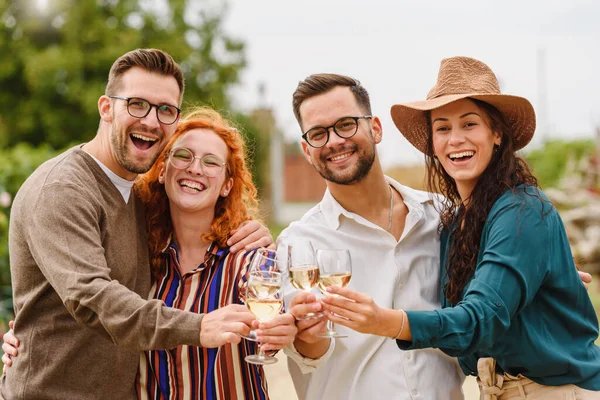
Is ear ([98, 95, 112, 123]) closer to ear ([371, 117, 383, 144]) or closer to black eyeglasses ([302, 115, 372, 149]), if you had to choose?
black eyeglasses ([302, 115, 372, 149])

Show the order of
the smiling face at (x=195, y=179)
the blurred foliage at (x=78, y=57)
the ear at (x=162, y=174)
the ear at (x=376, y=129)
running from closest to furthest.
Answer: the smiling face at (x=195, y=179) → the ear at (x=162, y=174) → the ear at (x=376, y=129) → the blurred foliage at (x=78, y=57)

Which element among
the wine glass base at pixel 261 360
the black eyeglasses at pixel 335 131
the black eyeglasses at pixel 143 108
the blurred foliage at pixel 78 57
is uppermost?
the blurred foliage at pixel 78 57

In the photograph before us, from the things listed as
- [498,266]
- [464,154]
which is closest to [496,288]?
[498,266]

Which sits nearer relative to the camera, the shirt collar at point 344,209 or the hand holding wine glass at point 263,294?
the hand holding wine glass at point 263,294

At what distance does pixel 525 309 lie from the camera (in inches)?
112

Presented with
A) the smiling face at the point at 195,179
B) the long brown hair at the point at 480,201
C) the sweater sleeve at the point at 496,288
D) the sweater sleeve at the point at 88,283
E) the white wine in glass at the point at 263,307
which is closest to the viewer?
the sweater sleeve at the point at 496,288

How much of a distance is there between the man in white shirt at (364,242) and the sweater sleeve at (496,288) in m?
0.67

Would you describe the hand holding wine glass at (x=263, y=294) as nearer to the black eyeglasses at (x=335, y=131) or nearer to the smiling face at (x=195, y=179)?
the smiling face at (x=195, y=179)

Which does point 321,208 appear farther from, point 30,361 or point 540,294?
point 30,361

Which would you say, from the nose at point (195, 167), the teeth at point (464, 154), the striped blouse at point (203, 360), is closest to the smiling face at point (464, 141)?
the teeth at point (464, 154)

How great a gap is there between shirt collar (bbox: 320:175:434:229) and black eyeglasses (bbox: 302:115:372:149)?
28cm

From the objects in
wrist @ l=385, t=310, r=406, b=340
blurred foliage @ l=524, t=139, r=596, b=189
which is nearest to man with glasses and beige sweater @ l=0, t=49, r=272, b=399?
wrist @ l=385, t=310, r=406, b=340

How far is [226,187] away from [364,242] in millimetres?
833

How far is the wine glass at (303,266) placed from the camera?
2.84 m
